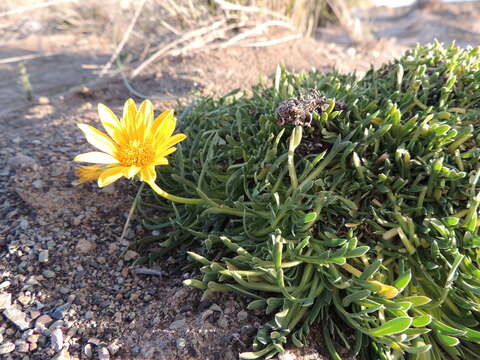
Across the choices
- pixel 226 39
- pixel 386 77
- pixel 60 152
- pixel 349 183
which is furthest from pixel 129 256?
pixel 226 39

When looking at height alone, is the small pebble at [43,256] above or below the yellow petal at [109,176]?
below

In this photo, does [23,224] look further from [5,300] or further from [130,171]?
[130,171]

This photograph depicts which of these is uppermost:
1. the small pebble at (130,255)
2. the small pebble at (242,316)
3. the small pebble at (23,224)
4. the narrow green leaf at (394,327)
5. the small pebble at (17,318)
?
the narrow green leaf at (394,327)

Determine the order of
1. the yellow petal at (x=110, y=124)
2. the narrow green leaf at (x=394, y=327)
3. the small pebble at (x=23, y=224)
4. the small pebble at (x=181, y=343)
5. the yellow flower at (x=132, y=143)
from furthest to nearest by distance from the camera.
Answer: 1. the small pebble at (x=23, y=224)
2. the yellow petal at (x=110, y=124)
3. the yellow flower at (x=132, y=143)
4. the small pebble at (x=181, y=343)
5. the narrow green leaf at (x=394, y=327)

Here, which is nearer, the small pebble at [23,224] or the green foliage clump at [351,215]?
the green foliage clump at [351,215]

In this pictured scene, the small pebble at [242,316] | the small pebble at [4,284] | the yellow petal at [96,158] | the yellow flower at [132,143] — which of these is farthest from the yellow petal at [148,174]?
the small pebble at [4,284]

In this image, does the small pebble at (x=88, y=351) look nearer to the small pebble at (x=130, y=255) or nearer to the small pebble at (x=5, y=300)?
the small pebble at (x=5, y=300)

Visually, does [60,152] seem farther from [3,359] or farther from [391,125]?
[391,125]
